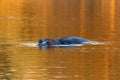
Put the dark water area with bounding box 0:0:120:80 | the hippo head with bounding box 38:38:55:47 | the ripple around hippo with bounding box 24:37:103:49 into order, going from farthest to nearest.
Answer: the ripple around hippo with bounding box 24:37:103:49 → the hippo head with bounding box 38:38:55:47 → the dark water area with bounding box 0:0:120:80

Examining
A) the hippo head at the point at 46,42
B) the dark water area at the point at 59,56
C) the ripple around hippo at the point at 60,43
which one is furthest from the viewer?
the ripple around hippo at the point at 60,43

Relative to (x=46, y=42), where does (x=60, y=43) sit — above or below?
below

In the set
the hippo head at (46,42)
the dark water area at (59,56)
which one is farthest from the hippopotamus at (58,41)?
the dark water area at (59,56)

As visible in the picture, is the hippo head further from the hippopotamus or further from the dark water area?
the dark water area

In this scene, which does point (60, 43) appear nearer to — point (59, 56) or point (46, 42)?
point (46, 42)

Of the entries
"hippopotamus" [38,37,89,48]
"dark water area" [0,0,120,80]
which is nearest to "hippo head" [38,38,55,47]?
"hippopotamus" [38,37,89,48]

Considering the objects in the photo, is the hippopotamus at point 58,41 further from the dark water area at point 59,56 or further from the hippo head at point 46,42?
the dark water area at point 59,56

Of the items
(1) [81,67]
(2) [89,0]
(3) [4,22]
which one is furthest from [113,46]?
(2) [89,0]

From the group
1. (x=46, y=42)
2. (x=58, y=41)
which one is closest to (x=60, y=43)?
(x=58, y=41)

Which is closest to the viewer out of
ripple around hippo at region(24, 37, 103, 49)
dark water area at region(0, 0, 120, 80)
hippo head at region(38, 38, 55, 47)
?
dark water area at region(0, 0, 120, 80)

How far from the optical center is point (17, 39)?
29.7 metres

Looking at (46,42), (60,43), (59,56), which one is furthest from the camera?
(60,43)

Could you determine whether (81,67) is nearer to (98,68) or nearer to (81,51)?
(98,68)

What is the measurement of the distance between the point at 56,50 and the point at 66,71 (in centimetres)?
583
